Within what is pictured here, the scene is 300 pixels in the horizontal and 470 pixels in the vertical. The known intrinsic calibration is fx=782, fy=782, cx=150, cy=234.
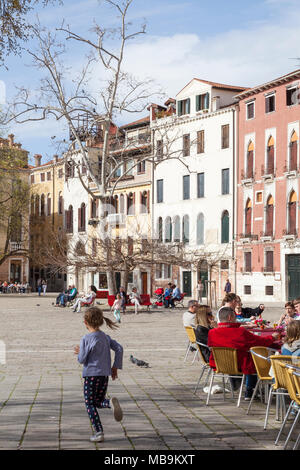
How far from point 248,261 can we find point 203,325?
40.3 meters

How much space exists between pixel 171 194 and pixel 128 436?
170 feet

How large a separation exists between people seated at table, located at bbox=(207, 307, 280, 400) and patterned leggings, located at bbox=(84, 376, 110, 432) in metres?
2.34

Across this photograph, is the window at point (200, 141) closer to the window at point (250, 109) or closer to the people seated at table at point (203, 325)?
the window at point (250, 109)

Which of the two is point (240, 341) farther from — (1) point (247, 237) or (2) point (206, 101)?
(2) point (206, 101)

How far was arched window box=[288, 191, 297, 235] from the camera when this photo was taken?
47125 millimetres

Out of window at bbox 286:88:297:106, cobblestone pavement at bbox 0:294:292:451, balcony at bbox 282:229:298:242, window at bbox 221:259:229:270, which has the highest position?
window at bbox 286:88:297:106

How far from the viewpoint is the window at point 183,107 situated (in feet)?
190

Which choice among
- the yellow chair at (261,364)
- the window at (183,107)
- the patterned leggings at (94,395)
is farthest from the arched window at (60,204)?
the patterned leggings at (94,395)

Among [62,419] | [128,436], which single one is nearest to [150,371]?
[62,419]

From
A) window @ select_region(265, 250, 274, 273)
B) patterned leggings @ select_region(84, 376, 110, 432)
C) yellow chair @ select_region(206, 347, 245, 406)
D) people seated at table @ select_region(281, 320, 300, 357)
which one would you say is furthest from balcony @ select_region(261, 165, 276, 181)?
patterned leggings @ select_region(84, 376, 110, 432)

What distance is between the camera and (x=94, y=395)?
742 cm

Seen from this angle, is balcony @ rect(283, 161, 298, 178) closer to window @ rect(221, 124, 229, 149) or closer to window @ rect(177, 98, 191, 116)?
window @ rect(221, 124, 229, 149)

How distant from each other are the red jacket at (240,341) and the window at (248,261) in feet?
137
